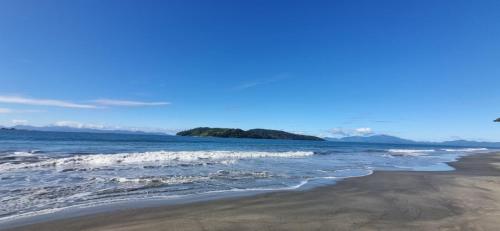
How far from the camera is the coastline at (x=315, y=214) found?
657cm

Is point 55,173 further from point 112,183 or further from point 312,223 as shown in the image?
point 312,223

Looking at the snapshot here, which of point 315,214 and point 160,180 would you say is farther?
point 160,180

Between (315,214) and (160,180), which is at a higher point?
(160,180)

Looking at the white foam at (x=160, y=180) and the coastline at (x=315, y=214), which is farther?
the white foam at (x=160, y=180)

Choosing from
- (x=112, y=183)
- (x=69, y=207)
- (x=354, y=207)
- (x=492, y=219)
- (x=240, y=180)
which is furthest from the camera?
(x=240, y=180)

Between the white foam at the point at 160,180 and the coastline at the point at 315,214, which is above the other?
the white foam at the point at 160,180

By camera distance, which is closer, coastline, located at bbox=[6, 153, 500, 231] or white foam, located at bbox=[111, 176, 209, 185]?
coastline, located at bbox=[6, 153, 500, 231]

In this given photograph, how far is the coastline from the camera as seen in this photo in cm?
657

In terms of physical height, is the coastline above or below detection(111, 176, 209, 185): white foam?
below

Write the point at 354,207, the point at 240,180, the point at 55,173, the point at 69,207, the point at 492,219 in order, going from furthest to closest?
the point at 55,173 < the point at 240,180 < the point at 354,207 < the point at 69,207 < the point at 492,219

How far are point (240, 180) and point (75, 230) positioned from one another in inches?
317

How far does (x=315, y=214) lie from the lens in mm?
7707

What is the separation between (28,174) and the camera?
45.7 feet

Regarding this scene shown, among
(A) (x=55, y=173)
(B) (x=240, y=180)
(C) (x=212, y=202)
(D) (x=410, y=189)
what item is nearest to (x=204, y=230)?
(C) (x=212, y=202)
